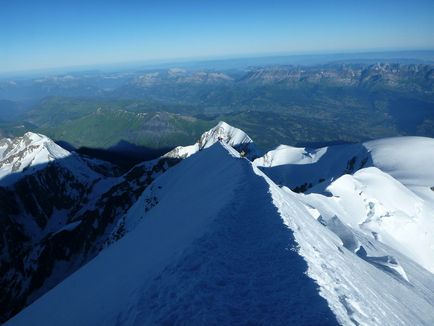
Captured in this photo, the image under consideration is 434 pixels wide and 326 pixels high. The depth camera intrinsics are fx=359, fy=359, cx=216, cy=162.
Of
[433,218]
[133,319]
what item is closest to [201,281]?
[133,319]

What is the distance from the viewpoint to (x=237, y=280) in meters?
15.1

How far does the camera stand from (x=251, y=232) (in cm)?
1988

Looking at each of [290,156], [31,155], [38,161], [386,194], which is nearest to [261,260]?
[386,194]

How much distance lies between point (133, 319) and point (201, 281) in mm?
3310

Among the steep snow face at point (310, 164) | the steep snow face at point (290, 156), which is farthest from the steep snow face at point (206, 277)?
the steep snow face at point (290, 156)

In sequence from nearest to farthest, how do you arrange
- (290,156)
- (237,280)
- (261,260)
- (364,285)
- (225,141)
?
(237,280)
(261,260)
(364,285)
(290,156)
(225,141)

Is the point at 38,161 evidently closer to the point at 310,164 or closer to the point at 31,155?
the point at 31,155

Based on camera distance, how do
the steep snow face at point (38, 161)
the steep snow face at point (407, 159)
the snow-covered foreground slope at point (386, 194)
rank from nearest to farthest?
the snow-covered foreground slope at point (386, 194), the steep snow face at point (407, 159), the steep snow face at point (38, 161)

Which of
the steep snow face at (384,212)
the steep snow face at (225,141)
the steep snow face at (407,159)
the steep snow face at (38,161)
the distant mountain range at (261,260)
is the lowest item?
the steep snow face at (38,161)

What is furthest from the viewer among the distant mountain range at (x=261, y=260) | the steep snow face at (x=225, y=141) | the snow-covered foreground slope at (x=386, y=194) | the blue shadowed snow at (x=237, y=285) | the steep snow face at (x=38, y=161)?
the steep snow face at (x=225, y=141)

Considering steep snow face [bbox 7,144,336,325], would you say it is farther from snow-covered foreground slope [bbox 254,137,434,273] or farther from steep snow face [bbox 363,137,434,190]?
steep snow face [bbox 363,137,434,190]

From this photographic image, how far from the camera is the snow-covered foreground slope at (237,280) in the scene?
13203mm

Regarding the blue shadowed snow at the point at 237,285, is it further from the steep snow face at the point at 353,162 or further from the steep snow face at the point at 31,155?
the steep snow face at the point at 31,155

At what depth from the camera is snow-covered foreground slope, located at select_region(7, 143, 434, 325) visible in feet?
43.3
